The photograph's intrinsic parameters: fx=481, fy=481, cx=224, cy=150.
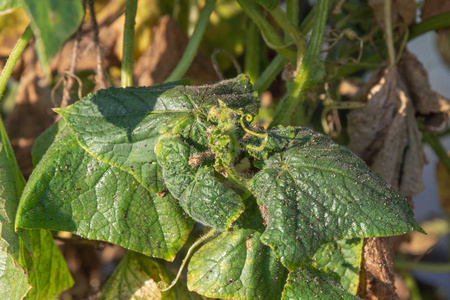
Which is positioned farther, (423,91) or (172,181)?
(423,91)

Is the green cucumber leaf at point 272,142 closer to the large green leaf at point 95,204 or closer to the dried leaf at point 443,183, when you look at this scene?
the large green leaf at point 95,204

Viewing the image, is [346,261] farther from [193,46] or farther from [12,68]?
[12,68]

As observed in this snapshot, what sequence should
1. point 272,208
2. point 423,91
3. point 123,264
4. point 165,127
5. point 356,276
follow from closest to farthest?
point 272,208
point 165,127
point 356,276
point 123,264
point 423,91

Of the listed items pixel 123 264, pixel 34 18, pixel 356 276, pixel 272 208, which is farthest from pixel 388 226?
pixel 123 264

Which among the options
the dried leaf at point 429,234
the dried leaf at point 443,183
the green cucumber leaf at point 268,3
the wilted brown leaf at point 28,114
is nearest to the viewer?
the green cucumber leaf at point 268,3

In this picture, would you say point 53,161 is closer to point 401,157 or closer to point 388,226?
point 388,226

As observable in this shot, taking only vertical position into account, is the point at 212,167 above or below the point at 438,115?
above

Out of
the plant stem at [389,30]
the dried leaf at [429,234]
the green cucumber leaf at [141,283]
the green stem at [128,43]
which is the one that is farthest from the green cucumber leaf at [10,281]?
the dried leaf at [429,234]
